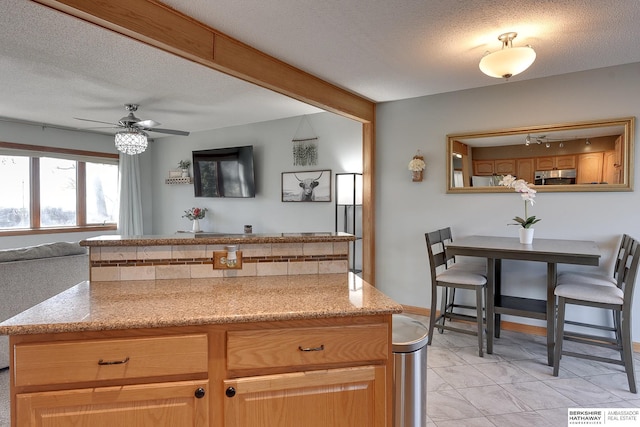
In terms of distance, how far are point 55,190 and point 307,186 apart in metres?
3.97

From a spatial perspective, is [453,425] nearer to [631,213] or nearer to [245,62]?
[631,213]

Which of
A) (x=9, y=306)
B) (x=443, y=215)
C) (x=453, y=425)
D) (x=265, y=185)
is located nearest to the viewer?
(x=453, y=425)

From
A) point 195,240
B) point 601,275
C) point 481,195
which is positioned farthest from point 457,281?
point 195,240

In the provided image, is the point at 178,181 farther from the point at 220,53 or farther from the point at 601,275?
the point at 601,275

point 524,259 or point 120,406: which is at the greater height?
point 524,259

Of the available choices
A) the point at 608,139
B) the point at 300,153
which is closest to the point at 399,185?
the point at 300,153

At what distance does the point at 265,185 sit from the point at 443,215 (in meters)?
2.59

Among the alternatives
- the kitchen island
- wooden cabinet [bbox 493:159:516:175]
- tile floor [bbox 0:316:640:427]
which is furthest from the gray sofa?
wooden cabinet [bbox 493:159:516:175]

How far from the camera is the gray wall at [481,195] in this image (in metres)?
3.12

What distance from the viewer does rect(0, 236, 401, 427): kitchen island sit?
113 cm

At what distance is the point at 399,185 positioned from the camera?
13.6ft

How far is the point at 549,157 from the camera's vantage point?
3.35 metres

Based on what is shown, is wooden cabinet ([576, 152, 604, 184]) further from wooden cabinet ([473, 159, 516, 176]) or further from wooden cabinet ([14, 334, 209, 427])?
wooden cabinet ([14, 334, 209, 427])

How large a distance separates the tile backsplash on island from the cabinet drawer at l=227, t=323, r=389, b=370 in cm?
62
